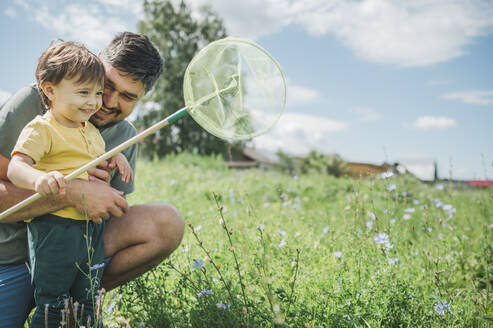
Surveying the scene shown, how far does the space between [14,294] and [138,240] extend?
67 cm

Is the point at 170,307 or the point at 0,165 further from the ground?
the point at 0,165

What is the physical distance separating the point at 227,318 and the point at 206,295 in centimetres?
16

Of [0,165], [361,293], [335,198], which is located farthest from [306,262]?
[335,198]

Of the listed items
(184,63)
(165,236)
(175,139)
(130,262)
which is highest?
(184,63)

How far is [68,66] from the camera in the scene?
1803 mm

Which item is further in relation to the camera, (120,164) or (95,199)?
(120,164)

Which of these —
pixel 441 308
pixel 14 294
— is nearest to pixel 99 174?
pixel 14 294

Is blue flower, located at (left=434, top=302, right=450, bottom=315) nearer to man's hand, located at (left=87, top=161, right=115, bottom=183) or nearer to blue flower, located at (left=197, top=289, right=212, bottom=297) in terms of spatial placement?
blue flower, located at (left=197, top=289, right=212, bottom=297)

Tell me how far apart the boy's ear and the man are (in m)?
0.23

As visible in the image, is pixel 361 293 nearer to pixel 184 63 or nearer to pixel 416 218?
pixel 416 218

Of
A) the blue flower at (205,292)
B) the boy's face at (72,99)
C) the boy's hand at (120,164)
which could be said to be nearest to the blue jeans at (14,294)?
the boy's hand at (120,164)

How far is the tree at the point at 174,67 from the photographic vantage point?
26.3 meters

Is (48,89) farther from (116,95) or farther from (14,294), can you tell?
(14,294)

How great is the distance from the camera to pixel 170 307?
2006mm
